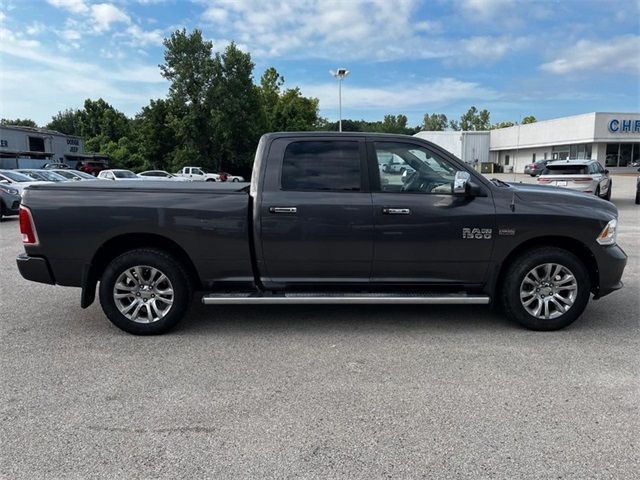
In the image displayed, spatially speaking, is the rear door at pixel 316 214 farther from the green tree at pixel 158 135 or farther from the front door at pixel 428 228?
the green tree at pixel 158 135

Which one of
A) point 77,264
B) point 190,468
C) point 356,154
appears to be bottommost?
point 190,468

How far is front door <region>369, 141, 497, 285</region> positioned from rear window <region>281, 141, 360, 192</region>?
200 millimetres

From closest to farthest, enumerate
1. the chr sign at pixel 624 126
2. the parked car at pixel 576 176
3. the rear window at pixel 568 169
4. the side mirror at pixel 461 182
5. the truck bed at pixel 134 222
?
1. the side mirror at pixel 461 182
2. the truck bed at pixel 134 222
3. the parked car at pixel 576 176
4. the rear window at pixel 568 169
5. the chr sign at pixel 624 126

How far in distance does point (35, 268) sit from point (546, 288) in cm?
493

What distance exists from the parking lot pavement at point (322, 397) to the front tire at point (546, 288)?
0.18 m

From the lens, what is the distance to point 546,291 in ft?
15.4

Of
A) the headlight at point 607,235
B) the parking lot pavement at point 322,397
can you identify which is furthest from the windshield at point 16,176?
the headlight at point 607,235

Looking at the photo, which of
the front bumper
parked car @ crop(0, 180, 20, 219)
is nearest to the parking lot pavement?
the front bumper

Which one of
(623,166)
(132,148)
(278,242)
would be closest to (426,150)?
(278,242)

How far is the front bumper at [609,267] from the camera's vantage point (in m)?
4.66

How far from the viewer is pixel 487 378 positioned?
12.3 ft

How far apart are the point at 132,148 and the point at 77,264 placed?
6051 cm

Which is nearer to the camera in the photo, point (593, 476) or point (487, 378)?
point (593, 476)

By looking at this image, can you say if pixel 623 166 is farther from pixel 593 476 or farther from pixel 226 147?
pixel 593 476
